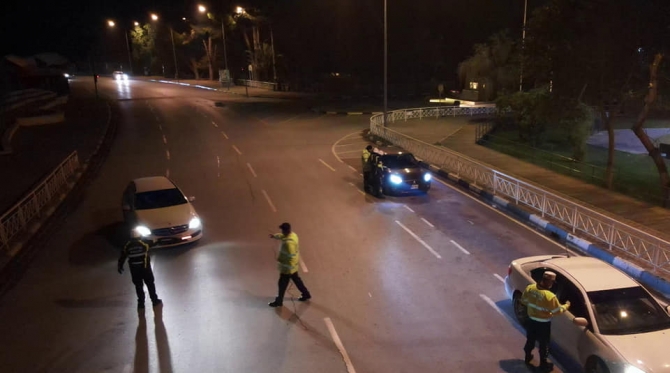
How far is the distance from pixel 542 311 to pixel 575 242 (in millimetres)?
6207

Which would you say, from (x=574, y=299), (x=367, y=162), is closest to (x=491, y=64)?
(x=367, y=162)

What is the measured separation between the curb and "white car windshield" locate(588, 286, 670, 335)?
9.83 feet

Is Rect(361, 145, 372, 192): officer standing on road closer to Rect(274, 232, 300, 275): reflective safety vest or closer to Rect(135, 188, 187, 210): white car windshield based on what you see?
Rect(135, 188, 187, 210): white car windshield

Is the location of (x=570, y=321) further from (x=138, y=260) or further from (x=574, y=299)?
(x=138, y=260)

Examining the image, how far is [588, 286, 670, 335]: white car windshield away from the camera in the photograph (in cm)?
741

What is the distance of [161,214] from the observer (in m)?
13.1

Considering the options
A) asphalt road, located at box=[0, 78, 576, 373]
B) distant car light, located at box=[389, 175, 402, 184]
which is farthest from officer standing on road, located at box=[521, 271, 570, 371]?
distant car light, located at box=[389, 175, 402, 184]

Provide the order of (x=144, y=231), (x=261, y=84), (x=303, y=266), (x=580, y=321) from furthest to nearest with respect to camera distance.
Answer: (x=261, y=84) < (x=144, y=231) < (x=303, y=266) < (x=580, y=321)

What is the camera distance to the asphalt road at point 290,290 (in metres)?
8.24

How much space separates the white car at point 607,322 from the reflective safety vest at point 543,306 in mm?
286

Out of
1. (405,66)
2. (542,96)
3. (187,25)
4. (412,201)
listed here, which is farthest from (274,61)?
(412,201)

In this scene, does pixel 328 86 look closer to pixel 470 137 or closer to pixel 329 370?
pixel 470 137

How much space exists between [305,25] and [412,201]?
183 ft

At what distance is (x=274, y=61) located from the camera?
7219 cm
